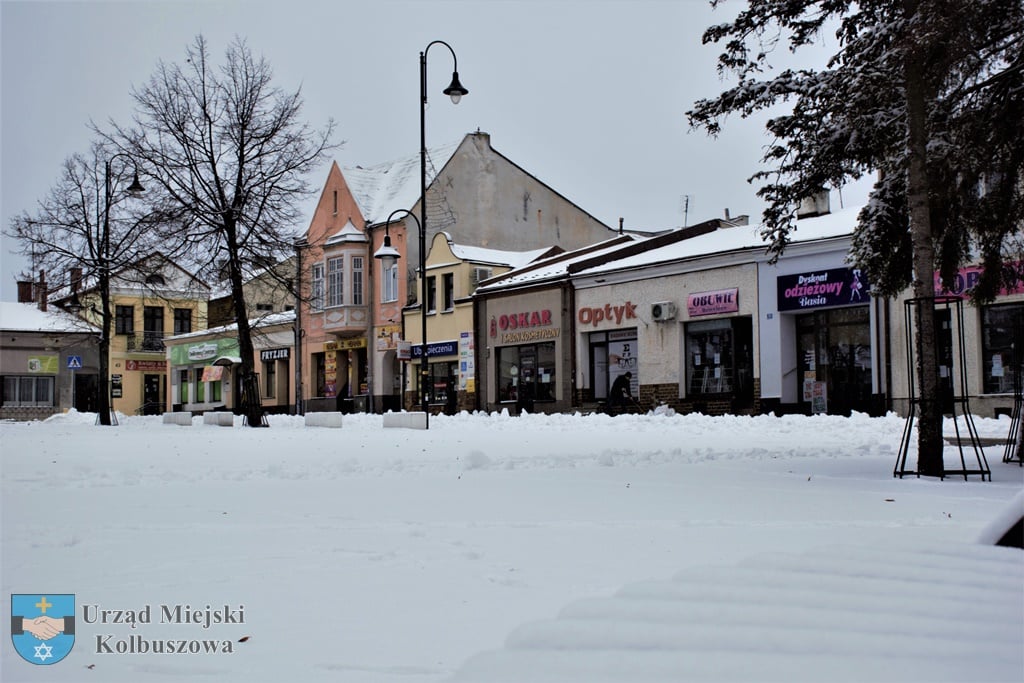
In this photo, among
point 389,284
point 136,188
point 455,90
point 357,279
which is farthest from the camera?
point 357,279

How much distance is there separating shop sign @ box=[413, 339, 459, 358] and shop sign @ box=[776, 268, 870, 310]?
52.9 ft

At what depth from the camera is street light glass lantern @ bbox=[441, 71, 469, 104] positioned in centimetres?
2386

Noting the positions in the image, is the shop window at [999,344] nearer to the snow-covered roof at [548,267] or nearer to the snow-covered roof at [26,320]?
the snow-covered roof at [548,267]

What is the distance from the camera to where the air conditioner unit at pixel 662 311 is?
30.4m

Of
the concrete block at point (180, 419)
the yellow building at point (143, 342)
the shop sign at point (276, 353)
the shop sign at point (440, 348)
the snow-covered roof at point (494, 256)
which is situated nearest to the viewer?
the concrete block at point (180, 419)

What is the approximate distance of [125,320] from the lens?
2596 inches

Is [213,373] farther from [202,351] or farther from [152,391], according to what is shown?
[152,391]

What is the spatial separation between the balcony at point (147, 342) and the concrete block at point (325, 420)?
4249cm

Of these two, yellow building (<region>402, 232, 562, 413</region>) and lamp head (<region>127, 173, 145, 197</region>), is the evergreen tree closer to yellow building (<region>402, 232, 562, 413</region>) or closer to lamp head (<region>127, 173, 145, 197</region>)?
lamp head (<region>127, 173, 145, 197</region>)

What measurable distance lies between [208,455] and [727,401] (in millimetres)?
18131

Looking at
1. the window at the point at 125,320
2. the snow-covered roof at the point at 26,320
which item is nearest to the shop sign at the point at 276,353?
the window at the point at 125,320

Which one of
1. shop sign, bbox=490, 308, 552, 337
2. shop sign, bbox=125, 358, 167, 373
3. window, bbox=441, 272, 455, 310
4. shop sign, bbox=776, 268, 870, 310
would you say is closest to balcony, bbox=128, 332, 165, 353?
shop sign, bbox=125, 358, 167, 373

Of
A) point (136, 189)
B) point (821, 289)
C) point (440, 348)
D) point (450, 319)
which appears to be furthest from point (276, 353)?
point (821, 289)

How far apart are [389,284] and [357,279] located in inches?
76.5
